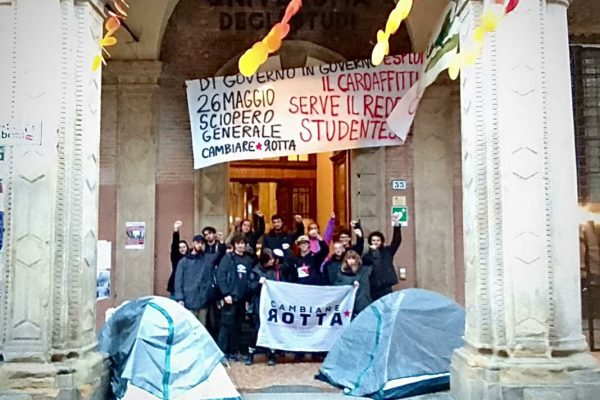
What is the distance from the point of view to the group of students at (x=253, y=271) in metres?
8.42

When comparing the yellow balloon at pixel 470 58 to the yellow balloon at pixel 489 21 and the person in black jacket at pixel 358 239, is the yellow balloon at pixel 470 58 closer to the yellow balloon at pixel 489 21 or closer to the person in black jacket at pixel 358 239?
the yellow balloon at pixel 489 21

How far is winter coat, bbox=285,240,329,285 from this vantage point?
8648 millimetres

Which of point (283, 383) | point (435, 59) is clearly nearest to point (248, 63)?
point (435, 59)

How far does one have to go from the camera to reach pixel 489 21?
5.61 meters

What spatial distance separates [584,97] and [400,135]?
2988 millimetres

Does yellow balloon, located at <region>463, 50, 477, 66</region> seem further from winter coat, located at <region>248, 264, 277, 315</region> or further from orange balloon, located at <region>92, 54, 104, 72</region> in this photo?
winter coat, located at <region>248, 264, 277, 315</region>

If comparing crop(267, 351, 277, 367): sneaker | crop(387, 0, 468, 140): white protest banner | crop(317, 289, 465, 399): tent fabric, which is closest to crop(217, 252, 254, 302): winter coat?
crop(267, 351, 277, 367): sneaker

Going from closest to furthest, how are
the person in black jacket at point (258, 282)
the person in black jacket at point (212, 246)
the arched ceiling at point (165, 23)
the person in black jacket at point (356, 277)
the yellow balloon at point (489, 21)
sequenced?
the yellow balloon at point (489, 21) < the person in black jacket at point (356, 277) < the person in black jacket at point (258, 282) < the person in black jacket at point (212, 246) < the arched ceiling at point (165, 23)

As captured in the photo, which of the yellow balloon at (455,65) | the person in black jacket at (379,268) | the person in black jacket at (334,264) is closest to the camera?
the yellow balloon at (455,65)

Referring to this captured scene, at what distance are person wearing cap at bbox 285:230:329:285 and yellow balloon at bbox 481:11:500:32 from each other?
12.9ft

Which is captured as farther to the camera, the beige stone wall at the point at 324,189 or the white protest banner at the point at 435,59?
the beige stone wall at the point at 324,189

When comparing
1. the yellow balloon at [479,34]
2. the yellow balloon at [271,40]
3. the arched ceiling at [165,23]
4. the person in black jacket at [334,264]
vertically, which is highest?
the arched ceiling at [165,23]

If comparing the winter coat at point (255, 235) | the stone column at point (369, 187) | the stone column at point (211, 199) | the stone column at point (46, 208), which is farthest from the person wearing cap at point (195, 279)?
the stone column at point (369, 187)

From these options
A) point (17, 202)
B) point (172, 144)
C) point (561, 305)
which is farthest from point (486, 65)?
point (172, 144)
